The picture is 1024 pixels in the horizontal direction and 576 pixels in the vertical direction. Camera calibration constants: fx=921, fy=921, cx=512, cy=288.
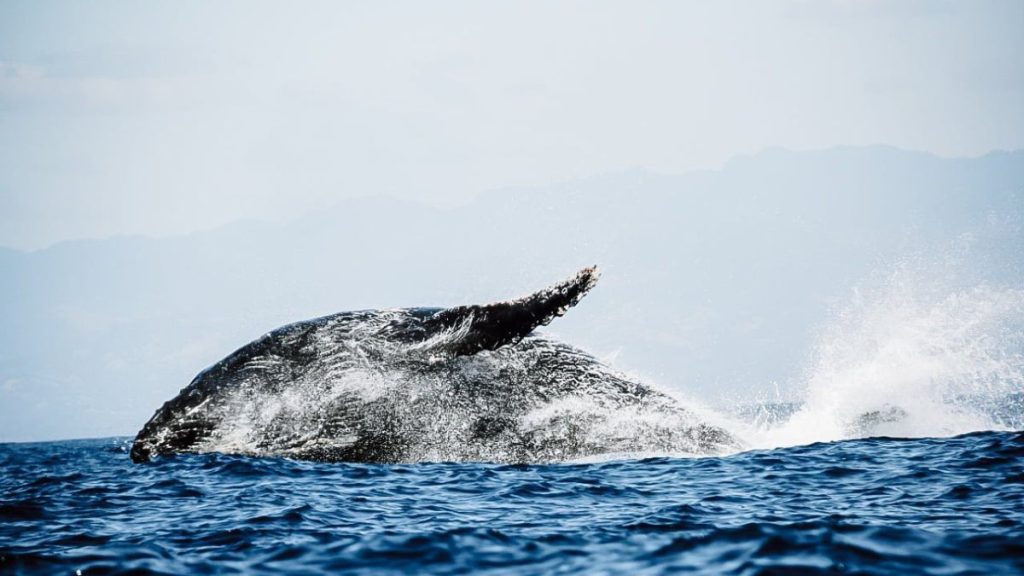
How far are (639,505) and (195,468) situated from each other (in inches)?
233

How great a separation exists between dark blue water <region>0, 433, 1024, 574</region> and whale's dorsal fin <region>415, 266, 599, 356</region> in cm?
156

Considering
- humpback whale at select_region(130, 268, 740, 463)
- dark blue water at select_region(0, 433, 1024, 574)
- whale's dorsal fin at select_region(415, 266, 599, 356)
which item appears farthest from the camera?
humpback whale at select_region(130, 268, 740, 463)

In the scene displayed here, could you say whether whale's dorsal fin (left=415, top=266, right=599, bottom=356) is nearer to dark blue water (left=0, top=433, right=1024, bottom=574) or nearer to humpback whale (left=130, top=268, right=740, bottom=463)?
humpback whale (left=130, top=268, right=740, bottom=463)

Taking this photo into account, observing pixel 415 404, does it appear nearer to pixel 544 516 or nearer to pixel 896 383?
pixel 544 516

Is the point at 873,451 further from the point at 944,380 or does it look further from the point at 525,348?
the point at 525,348

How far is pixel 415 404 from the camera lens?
472 inches

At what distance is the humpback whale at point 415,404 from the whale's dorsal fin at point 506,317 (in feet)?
0.18

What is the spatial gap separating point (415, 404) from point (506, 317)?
6.58 ft


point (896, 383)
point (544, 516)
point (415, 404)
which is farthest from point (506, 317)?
point (896, 383)

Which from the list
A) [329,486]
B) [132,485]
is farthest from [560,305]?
[132,485]

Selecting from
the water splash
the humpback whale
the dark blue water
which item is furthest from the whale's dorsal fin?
the water splash

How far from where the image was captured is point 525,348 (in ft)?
41.1

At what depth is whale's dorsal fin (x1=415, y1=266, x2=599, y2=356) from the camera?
1045 centimetres

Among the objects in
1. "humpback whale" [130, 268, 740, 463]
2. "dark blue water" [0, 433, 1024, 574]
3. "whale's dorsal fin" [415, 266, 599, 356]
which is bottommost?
"dark blue water" [0, 433, 1024, 574]
